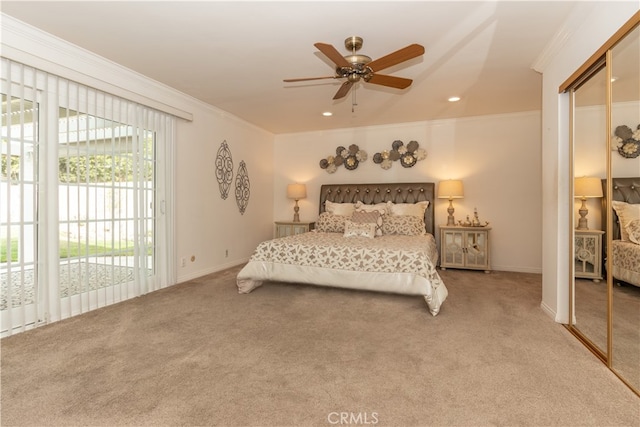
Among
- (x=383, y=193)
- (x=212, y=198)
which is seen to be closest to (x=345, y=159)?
(x=383, y=193)

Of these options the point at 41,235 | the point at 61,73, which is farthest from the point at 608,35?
the point at 41,235

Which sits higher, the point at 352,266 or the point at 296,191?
the point at 296,191

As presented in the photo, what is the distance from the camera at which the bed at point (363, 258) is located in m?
3.04

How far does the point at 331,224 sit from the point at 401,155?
1760 millimetres

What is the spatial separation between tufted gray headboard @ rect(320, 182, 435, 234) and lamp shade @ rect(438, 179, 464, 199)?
272 millimetres

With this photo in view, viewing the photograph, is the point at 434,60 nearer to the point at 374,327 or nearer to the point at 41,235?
the point at 374,327

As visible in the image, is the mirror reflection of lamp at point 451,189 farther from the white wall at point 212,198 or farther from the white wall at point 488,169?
the white wall at point 212,198

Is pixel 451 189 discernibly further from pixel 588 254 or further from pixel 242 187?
pixel 242 187

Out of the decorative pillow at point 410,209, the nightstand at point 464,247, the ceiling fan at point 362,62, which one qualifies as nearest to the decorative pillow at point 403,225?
the decorative pillow at point 410,209

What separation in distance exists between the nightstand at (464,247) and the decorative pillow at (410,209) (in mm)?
390

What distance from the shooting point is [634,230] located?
1.86 metres

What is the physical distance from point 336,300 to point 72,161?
2830 mm

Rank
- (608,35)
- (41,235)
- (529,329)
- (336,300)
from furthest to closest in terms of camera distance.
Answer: (336,300) < (41,235) < (529,329) < (608,35)

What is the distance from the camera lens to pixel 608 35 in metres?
1.98
